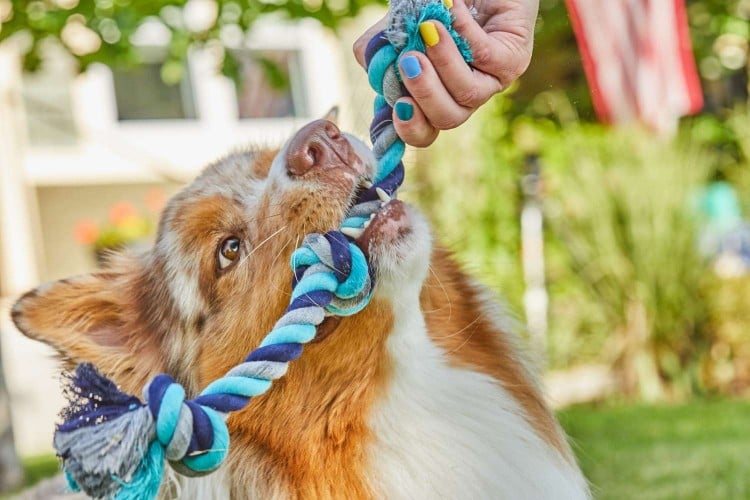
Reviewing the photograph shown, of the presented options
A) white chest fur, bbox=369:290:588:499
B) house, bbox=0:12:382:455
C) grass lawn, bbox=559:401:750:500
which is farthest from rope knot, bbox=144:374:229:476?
house, bbox=0:12:382:455

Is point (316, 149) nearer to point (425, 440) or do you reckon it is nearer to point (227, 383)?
point (227, 383)

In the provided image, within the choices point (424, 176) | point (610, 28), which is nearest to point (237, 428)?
point (610, 28)

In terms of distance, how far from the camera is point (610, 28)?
319 inches

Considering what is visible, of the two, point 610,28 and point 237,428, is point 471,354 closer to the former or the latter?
point 237,428

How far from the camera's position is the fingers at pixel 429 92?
8.53 feet

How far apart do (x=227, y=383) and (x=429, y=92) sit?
93 cm

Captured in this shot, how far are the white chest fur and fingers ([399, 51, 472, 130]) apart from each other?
0.59 metres

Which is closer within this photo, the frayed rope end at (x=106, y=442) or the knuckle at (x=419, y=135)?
the frayed rope end at (x=106, y=442)

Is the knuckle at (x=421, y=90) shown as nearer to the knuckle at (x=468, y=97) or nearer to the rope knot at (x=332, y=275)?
the knuckle at (x=468, y=97)

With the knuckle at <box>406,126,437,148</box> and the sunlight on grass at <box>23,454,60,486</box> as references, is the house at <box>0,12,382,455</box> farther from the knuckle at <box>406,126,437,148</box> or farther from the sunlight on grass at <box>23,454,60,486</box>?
the knuckle at <box>406,126,437,148</box>

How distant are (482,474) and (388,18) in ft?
4.77

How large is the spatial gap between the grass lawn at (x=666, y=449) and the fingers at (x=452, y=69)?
2.81 m

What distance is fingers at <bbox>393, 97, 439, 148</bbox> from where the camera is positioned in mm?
2717

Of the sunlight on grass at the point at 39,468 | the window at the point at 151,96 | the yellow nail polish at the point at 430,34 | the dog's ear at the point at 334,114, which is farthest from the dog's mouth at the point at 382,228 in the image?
the window at the point at 151,96
